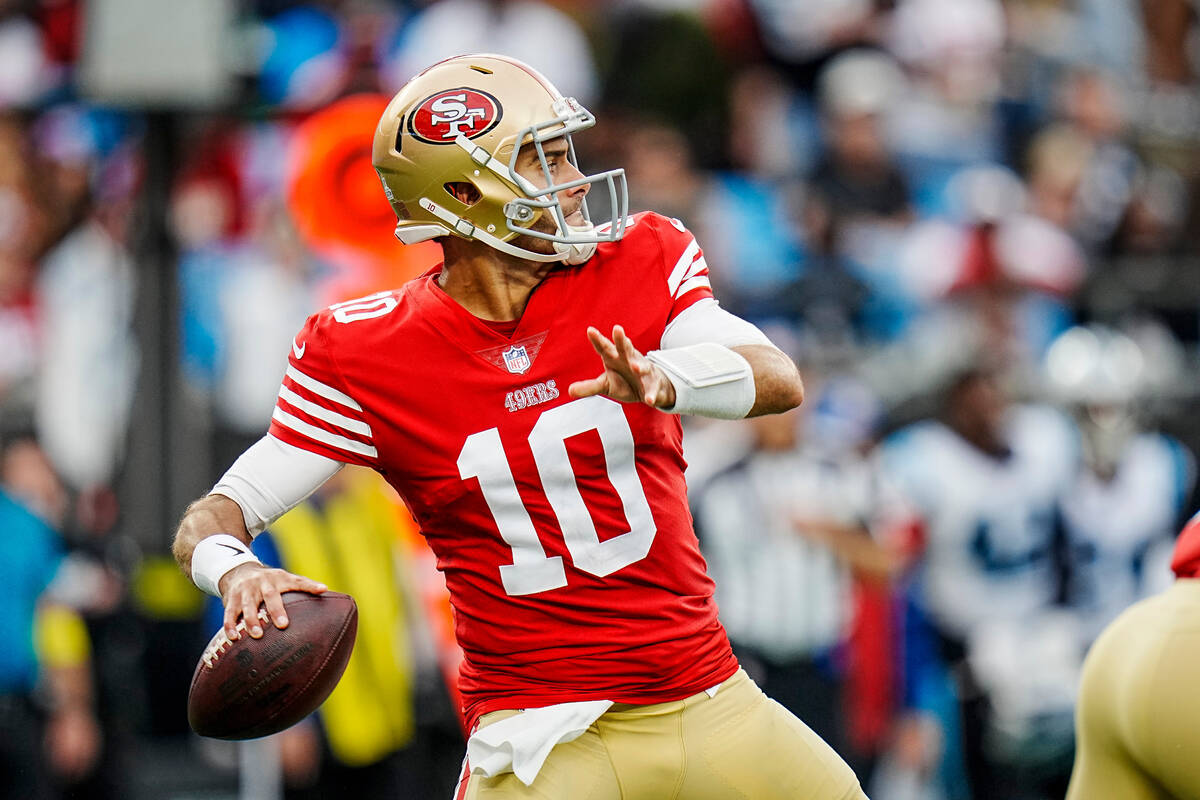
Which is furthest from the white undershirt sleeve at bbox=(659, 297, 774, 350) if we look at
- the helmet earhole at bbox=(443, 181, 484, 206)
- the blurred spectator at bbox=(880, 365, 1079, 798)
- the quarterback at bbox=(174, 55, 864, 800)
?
the blurred spectator at bbox=(880, 365, 1079, 798)

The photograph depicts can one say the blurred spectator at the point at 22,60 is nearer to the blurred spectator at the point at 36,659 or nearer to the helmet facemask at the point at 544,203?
the blurred spectator at the point at 36,659

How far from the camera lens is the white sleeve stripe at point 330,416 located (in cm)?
295

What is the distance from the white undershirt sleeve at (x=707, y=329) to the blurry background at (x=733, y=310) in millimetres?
3198

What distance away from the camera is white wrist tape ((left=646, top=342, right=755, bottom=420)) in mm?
2602

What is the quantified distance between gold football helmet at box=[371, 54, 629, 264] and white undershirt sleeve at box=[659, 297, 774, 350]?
194mm

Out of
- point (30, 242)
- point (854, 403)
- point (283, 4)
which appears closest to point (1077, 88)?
point (854, 403)

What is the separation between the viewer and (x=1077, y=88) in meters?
→ 8.33

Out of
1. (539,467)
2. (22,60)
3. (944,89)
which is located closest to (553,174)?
(539,467)

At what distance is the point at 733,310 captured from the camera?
7000mm

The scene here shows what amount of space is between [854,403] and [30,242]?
12.0 feet

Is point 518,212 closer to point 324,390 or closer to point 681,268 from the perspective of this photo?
point 681,268

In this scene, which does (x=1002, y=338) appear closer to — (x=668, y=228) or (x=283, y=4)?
(x=283, y=4)

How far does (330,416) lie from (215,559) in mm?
331

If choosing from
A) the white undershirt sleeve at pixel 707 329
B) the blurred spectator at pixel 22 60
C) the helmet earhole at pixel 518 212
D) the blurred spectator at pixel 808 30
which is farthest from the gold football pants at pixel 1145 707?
the blurred spectator at pixel 22 60
